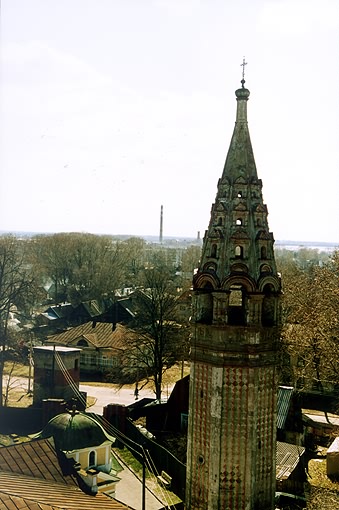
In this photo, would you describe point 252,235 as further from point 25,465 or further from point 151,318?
point 151,318

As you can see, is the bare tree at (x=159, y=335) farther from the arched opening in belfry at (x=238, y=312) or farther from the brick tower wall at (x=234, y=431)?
the brick tower wall at (x=234, y=431)

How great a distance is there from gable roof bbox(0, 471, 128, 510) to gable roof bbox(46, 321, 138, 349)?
25425 millimetres

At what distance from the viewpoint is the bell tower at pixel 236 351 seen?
36.7 ft

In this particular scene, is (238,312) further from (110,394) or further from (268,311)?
(110,394)

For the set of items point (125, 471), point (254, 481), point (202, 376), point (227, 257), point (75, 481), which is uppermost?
point (227, 257)

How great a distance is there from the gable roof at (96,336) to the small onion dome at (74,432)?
20.0 metres

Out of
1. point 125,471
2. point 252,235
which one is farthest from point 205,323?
point 125,471

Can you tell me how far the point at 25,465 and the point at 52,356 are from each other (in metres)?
16.2

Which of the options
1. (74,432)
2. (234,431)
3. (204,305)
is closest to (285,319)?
(74,432)

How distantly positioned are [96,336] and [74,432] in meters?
23.5

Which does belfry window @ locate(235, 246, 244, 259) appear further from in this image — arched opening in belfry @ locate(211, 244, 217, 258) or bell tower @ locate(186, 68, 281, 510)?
arched opening in belfry @ locate(211, 244, 217, 258)

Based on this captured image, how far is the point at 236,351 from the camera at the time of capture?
11258mm

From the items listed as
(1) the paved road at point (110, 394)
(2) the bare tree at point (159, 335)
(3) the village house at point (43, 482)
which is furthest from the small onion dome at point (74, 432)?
(2) the bare tree at point (159, 335)

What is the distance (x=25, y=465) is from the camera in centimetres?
1540
